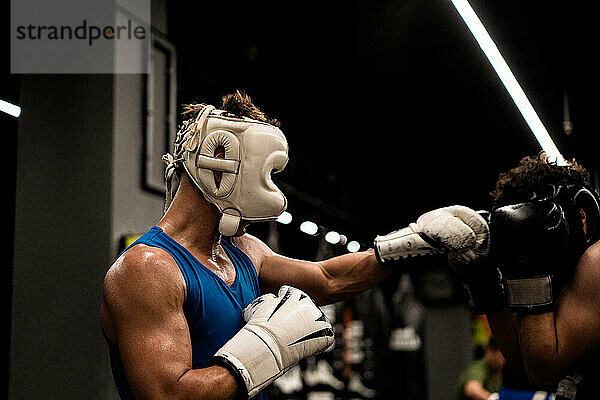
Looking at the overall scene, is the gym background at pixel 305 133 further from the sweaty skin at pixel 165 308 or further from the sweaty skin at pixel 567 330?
the sweaty skin at pixel 165 308

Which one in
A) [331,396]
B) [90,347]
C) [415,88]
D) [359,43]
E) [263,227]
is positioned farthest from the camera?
[331,396]

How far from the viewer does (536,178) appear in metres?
2.73

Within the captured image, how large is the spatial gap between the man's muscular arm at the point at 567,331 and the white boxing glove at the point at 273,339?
76cm

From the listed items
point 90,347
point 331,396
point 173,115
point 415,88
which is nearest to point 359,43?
point 415,88

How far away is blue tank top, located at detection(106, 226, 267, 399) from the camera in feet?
6.69

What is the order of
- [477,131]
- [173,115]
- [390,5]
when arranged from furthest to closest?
1. [477,131]
2. [390,5]
3. [173,115]

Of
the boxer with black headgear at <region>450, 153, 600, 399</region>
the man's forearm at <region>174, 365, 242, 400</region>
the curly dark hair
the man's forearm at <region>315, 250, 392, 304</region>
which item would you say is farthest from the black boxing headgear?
the man's forearm at <region>174, 365, 242, 400</region>

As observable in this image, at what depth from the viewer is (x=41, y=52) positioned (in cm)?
377

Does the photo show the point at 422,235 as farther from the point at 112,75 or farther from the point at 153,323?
the point at 112,75

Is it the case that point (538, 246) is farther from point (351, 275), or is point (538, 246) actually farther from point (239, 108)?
point (239, 108)

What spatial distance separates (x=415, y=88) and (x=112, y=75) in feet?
11.7

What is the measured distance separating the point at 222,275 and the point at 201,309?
8.5 inches

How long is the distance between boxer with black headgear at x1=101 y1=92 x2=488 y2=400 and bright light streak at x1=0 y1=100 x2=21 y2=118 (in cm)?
146

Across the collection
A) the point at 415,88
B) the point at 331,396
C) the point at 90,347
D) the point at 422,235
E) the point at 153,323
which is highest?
the point at 415,88
